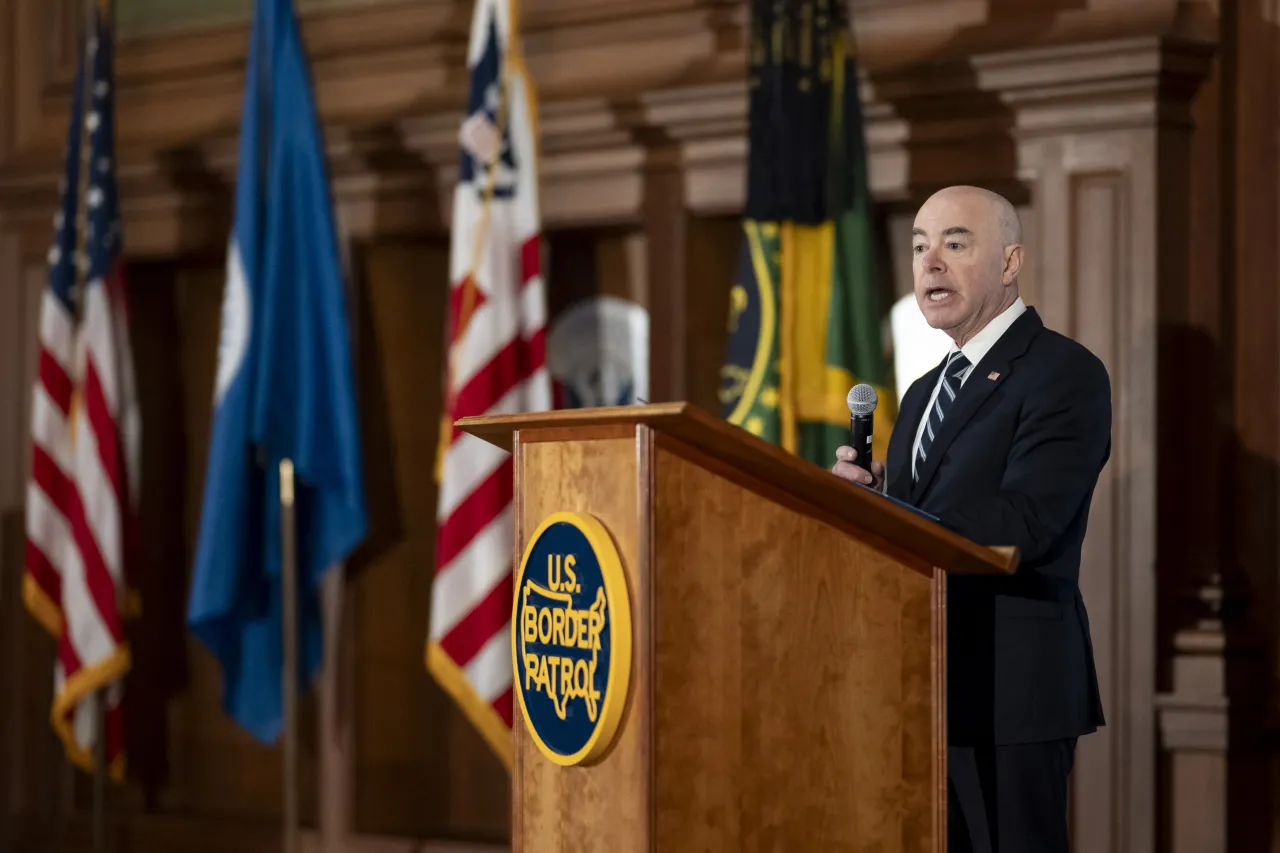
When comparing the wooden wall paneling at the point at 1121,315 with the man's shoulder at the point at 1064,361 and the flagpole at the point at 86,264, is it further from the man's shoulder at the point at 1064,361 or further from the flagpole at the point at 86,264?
the flagpole at the point at 86,264

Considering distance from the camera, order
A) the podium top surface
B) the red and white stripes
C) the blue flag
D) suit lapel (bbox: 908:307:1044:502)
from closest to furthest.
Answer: the podium top surface, suit lapel (bbox: 908:307:1044:502), the blue flag, the red and white stripes

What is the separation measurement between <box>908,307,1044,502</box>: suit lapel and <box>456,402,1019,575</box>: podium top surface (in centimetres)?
29

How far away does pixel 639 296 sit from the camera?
5781 mm

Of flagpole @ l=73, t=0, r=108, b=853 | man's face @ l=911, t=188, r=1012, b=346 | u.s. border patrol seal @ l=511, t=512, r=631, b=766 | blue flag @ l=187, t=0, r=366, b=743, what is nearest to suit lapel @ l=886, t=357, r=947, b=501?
man's face @ l=911, t=188, r=1012, b=346

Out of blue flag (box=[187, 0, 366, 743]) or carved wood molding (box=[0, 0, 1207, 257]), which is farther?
blue flag (box=[187, 0, 366, 743])

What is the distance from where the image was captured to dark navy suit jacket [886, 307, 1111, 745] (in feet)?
8.39

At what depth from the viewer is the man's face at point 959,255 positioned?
2654mm

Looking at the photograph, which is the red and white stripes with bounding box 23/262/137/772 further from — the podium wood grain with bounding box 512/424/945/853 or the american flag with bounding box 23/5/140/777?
the podium wood grain with bounding box 512/424/945/853

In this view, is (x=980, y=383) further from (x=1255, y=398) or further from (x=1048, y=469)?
(x=1255, y=398)

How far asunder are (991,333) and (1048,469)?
30cm

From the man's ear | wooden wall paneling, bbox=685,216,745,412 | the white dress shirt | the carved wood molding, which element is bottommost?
the white dress shirt

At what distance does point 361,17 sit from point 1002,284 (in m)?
3.99

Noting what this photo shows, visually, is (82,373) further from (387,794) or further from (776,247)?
(776,247)

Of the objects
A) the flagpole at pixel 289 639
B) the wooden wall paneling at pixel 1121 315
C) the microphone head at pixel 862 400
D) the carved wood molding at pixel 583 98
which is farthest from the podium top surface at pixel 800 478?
the flagpole at pixel 289 639
